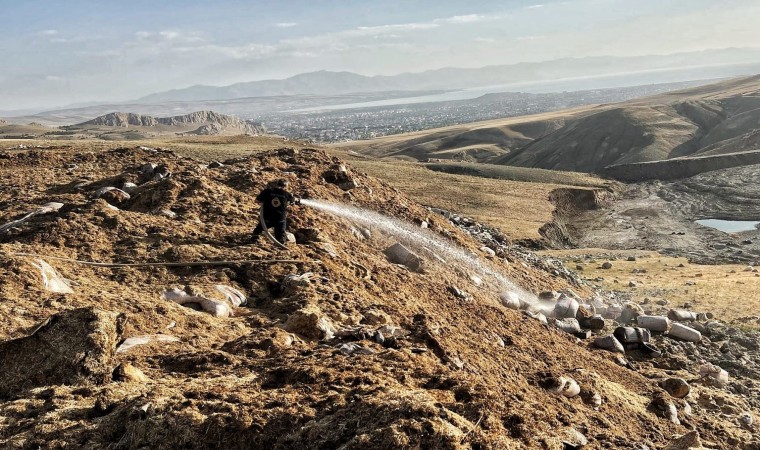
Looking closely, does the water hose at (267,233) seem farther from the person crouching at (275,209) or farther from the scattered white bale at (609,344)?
the scattered white bale at (609,344)

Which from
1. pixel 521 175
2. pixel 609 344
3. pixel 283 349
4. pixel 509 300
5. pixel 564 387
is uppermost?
pixel 283 349

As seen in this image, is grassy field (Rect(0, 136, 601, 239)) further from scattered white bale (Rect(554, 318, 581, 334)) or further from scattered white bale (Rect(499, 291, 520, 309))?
scattered white bale (Rect(554, 318, 581, 334))

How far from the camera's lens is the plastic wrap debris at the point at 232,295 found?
8375 millimetres

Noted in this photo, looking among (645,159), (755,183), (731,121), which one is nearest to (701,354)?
(755,183)

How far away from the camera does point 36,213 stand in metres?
10.6

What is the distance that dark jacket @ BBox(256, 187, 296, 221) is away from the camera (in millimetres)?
10336

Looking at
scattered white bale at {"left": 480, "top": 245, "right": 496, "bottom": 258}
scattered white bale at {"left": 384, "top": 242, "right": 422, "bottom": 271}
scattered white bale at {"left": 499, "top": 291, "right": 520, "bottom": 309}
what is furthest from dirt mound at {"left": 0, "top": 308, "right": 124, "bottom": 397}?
scattered white bale at {"left": 480, "top": 245, "right": 496, "bottom": 258}

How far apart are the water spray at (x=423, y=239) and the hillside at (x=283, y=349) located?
127 mm

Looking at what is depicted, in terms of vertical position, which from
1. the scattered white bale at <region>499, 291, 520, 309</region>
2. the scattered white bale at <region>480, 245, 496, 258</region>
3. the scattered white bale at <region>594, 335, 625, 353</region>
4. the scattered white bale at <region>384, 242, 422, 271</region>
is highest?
the scattered white bale at <region>384, 242, 422, 271</region>

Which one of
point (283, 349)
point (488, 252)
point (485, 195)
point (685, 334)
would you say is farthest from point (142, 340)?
point (485, 195)

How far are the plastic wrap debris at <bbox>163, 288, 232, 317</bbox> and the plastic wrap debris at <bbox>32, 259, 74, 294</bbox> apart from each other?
133cm

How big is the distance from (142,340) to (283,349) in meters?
1.71

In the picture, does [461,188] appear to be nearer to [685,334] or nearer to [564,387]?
[685,334]

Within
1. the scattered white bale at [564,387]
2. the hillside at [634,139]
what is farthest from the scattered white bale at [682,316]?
the hillside at [634,139]
